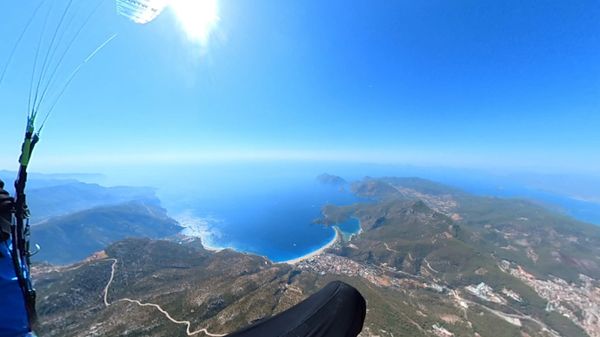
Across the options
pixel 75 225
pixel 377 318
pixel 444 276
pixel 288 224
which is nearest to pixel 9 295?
pixel 377 318

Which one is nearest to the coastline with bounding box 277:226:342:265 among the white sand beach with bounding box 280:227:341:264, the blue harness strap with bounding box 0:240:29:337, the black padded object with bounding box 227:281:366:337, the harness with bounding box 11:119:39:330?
the white sand beach with bounding box 280:227:341:264

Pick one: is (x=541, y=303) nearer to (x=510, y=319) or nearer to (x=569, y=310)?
(x=569, y=310)

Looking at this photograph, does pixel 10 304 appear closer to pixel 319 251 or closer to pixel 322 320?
pixel 322 320

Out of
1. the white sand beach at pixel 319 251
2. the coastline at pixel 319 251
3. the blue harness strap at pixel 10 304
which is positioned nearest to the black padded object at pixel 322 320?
the blue harness strap at pixel 10 304

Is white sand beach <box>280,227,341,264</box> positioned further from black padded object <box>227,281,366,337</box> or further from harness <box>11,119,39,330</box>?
harness <box>11,119,39,330</box>

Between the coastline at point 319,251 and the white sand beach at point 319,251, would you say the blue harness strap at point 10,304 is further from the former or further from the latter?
the white sand beach at point 319,251
